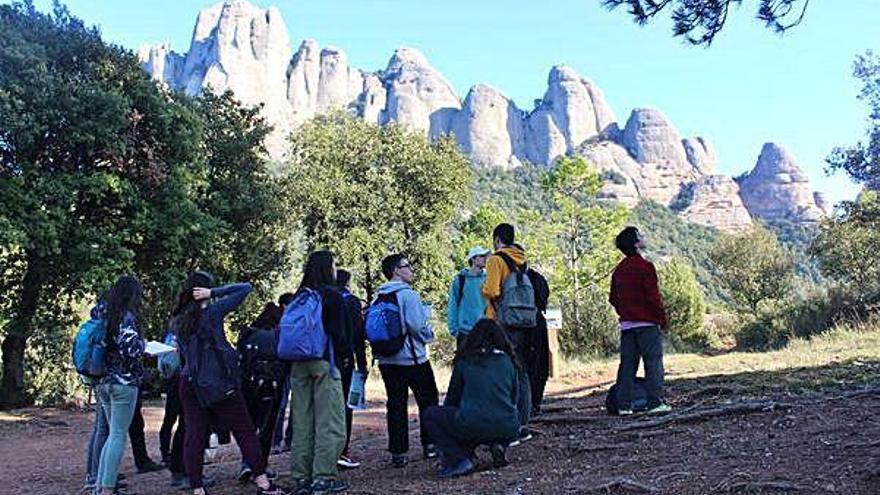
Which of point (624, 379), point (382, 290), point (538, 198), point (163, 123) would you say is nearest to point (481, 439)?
point (382, 290)

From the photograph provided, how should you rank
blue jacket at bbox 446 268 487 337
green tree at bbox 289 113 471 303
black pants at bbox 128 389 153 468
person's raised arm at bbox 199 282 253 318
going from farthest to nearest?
green tree at bbox 289 113 471 303
black pants at bbox 128 389 153 468
blue jacket at bbox 446 268 487 337
person's raised arm at bbox 199 282 253 318

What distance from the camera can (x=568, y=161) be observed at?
106 feet

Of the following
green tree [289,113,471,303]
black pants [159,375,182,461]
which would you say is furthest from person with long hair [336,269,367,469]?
green tree [289,113,471,303]

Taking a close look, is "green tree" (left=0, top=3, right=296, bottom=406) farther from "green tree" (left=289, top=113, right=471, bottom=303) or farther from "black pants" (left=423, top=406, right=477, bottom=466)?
"black pants" (left=423, top=406, right=477, bottom=466)

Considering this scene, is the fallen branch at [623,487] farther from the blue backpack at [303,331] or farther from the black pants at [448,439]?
the blue backpack at [303,331]

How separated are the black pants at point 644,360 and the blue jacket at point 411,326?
1.94m

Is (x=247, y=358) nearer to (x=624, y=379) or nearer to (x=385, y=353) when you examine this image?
(x=385, y=353)

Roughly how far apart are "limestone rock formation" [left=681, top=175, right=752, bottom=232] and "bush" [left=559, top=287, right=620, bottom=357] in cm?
9938

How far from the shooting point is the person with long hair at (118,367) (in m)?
5.41

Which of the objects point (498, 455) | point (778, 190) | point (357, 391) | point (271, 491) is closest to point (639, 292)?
point (498, 455)

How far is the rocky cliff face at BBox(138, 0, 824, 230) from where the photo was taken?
129875mm

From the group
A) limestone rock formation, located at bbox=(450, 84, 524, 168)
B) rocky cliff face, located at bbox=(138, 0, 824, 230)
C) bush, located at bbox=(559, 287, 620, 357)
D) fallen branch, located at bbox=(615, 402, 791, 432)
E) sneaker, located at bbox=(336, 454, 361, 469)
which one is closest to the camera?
fallen branch, located at bbox=(615, 402, 791, 432)

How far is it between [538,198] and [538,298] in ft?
259

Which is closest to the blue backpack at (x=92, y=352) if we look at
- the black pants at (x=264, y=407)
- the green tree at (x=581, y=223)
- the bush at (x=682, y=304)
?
the black pants at (x=264, y=407)
